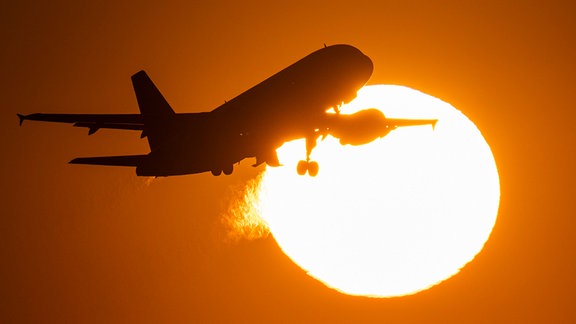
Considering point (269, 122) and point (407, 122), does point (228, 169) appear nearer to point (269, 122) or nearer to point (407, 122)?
point (269, 122)

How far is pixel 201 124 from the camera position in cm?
7719

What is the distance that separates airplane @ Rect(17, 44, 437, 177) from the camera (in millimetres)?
74938

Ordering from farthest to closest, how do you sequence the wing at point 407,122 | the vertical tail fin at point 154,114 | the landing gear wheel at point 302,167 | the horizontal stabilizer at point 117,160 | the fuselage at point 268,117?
the vertical tail fin at point 154,114, the wing at point 407,122, the landing gear wheel at point 302,167, the horizontal stabilizer at point 117,160, the fuselage at point 268,117

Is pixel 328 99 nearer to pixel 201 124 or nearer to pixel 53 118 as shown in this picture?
pixel 201 124

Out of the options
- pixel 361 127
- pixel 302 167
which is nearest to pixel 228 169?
pixel 302 167

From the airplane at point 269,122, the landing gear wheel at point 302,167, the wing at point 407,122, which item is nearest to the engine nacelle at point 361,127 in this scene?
the airplane at point 269,122

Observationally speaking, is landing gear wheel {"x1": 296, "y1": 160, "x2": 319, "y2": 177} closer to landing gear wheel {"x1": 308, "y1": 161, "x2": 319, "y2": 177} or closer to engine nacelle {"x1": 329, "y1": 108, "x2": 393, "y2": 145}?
landing gear wheel {"x1": 308, "y1": 161, "x2": 319, "y2": 177}

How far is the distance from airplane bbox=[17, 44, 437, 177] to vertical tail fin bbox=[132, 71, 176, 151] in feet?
2.73

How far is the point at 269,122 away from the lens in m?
74.6

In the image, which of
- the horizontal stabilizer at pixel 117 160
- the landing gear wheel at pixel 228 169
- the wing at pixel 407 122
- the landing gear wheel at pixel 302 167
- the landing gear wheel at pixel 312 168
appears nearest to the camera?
the horizontal stabilizer at pixel 117 160

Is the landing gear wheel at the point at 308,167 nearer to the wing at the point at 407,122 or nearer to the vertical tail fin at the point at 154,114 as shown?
the wing at the point at 407,122

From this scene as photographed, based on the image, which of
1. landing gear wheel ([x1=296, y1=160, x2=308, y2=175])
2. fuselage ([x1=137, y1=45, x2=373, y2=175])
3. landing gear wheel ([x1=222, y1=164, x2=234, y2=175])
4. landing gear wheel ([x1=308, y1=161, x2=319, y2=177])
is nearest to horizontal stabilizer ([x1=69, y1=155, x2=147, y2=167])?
fuselage ([x1=137, y1=45, x2=373, y2=175])

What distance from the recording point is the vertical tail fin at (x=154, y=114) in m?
80.1

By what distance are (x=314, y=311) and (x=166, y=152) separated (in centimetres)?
8311
